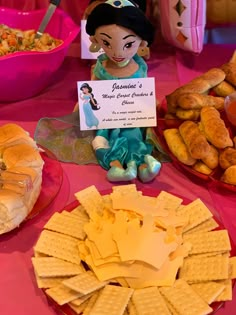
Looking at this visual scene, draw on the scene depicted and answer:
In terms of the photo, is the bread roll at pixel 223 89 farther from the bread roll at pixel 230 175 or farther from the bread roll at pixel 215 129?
the bread roll at pixel 230 175

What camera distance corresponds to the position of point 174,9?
3.95 ft

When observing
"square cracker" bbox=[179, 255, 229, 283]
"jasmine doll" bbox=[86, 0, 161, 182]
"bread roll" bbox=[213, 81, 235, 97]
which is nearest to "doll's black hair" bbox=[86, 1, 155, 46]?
"jasmine doll" bbox=[86, 0, 161, 182]

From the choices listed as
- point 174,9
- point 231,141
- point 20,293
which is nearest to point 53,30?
point 174,9

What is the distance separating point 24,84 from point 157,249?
0.58 meters

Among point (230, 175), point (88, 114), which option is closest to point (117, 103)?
point (88, 114)

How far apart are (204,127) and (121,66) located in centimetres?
21

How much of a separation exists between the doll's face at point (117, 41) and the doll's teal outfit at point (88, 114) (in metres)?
0.10

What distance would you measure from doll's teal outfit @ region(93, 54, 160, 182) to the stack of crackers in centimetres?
15

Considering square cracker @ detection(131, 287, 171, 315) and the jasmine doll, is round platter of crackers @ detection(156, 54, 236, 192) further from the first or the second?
square cracker @ detection(131, 287, 171, 315)

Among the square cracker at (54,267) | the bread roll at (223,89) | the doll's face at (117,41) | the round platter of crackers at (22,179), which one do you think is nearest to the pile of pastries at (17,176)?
the round platter of crackers at (22,179)

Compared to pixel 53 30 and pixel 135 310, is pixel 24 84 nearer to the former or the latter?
pixel 53 30

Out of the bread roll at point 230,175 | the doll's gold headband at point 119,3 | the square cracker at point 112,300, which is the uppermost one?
the doll's gold headband at point 119,3

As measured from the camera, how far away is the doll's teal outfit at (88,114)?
1.02 metres

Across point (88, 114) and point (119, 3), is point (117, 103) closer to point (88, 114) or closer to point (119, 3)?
point (88, 114)
